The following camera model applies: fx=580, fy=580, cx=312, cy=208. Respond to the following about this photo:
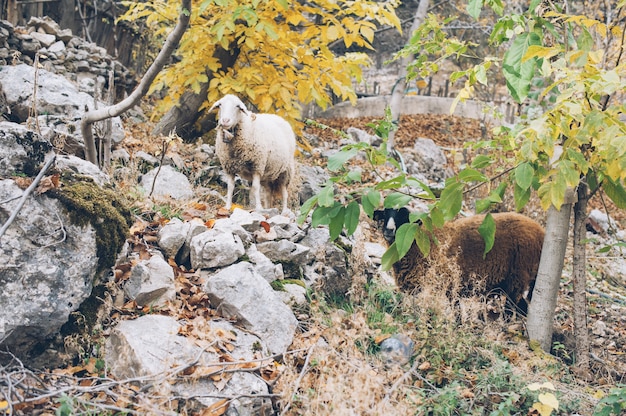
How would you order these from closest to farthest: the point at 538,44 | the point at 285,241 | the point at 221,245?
the point at 538,44 < the point at 221,245 < the point at 285,241

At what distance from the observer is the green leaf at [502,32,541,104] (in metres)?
2.84

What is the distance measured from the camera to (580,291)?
5340 millimetres

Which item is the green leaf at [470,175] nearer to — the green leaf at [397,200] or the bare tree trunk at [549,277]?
the green leaf at [397,200]

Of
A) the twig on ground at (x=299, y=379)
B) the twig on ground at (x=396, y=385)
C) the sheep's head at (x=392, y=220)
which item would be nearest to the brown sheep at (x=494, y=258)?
the sheep's head at (x=392, y=220)

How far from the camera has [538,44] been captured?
3000mm

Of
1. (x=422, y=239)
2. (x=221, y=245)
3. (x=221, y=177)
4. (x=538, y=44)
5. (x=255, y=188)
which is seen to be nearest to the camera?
(x=538, y=44)

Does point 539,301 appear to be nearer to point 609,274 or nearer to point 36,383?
point 609,274

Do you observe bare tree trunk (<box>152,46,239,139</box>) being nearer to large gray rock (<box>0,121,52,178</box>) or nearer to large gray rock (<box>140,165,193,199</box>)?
large gray rock (<box>140,165,193,199</box>)

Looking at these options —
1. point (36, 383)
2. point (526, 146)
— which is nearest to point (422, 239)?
point (526, 146)

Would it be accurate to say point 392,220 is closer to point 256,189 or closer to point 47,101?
point 256,189

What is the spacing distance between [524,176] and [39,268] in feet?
9.73

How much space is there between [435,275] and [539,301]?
1.01 meters

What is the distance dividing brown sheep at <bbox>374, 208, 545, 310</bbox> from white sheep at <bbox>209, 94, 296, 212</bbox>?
188cm

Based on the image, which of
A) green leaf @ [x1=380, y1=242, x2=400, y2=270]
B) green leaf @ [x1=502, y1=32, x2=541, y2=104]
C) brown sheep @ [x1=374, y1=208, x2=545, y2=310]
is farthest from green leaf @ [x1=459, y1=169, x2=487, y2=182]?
brown sheep @ [x1=374, y1=208, x2=545, y2=310]
